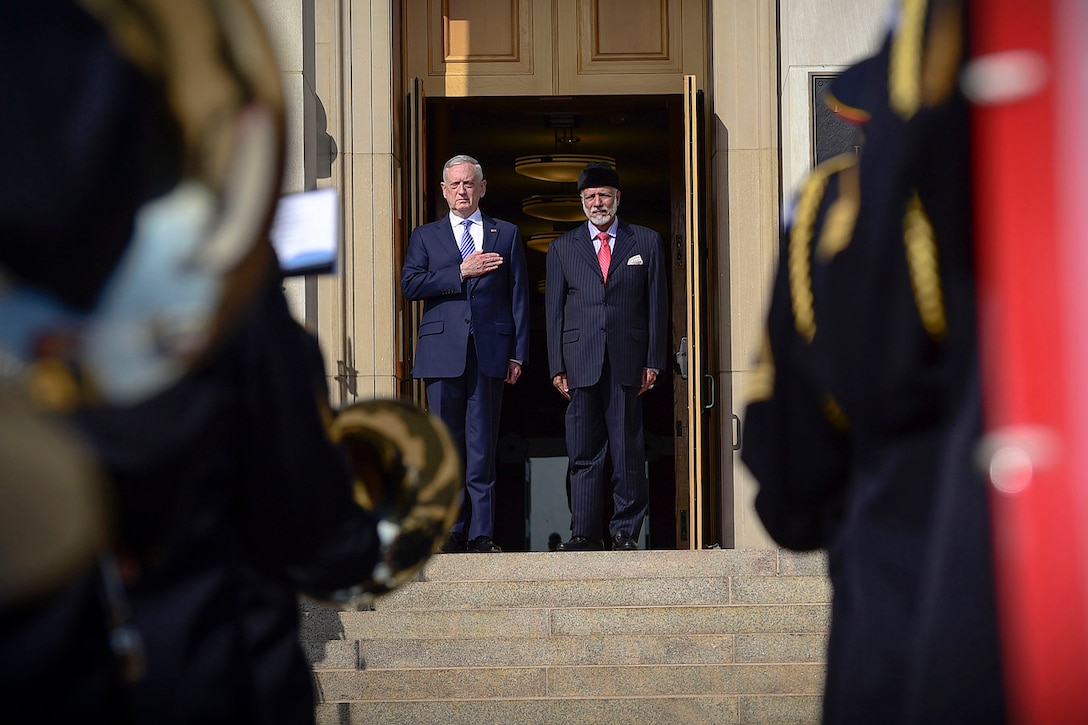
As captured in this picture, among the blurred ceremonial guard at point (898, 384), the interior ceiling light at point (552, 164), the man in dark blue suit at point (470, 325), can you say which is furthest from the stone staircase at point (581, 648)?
the interior ceiling light at point (552, 164)

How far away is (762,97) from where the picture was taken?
9461 mm

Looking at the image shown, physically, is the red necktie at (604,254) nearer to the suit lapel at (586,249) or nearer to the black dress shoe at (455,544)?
the suit lapel at (586,249)

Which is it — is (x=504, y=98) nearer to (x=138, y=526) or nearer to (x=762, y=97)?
(x=762, y=97)

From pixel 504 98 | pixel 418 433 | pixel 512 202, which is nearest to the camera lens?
pixel 418 433

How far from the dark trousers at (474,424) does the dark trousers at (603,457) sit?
44 centimetres

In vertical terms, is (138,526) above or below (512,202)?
below

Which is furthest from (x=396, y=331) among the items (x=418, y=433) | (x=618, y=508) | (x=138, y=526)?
(x=138, y=526)

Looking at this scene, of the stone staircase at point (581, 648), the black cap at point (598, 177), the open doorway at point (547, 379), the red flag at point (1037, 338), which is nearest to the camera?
the red flag at point (1037, 338)

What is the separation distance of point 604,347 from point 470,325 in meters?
0.73

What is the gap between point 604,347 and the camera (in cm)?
827

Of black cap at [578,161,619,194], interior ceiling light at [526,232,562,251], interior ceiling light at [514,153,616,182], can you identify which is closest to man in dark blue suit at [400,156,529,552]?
black cap at [578,161,619,194]

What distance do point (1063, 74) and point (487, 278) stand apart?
6.95 metres

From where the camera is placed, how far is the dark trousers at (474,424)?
811 cm

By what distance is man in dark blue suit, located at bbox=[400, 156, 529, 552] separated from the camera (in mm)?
8133
